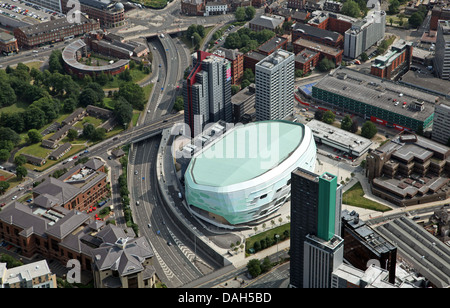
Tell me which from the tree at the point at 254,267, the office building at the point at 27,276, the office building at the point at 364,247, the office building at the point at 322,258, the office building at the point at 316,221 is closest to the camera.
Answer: the office building at the point at 316,221

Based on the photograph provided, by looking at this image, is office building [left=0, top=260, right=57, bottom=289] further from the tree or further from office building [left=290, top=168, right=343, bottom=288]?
office building [left=290, top=168, right=343, bottom=288]

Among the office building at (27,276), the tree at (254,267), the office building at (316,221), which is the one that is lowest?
the tree at (254,267)

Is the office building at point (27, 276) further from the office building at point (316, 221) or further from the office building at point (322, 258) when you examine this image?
the office building at point (322, 258)

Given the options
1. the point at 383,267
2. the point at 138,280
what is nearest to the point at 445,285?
the point at 383,267

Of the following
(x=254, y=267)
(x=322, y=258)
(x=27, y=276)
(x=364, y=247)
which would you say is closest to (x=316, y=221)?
(x=322, y=258)

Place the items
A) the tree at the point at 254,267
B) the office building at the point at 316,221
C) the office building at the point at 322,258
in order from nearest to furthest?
the office building at the point at 316,221, the office building at the point at 322,258, the tree at the point at 254,267

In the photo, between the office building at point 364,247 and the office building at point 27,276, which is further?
the office building at point 364,247

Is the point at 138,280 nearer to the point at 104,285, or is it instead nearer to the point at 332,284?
the point at 104,285

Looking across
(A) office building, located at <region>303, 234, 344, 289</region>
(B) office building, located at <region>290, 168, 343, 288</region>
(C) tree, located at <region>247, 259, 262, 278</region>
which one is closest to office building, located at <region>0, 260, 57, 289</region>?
(C) tree, located at <region>247, 259, 262, 278</region>

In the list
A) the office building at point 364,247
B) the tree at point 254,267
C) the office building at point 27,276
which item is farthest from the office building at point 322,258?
the office building at point 27,276

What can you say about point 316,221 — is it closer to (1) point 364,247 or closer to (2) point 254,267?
(1) point 364,247
